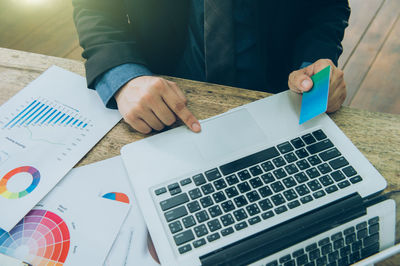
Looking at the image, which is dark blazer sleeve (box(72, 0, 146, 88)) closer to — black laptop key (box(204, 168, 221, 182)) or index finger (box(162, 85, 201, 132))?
index finger (box(162, 85, 201, 132))

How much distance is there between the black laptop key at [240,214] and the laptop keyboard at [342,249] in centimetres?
8

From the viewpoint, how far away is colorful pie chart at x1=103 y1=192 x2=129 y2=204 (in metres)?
0.53

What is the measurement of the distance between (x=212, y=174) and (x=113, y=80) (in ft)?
0.98

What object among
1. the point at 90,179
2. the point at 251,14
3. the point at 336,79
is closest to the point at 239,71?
the point at 251,14

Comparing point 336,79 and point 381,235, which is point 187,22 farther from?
point 381,235

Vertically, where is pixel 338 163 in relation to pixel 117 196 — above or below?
above

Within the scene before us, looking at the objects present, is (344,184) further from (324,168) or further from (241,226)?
(241,226)

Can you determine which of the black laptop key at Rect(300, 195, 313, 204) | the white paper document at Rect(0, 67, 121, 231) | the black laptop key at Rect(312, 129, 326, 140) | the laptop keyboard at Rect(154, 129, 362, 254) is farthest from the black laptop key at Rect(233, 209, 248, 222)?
the white paper document at Rect(0, 67, 121, 231)

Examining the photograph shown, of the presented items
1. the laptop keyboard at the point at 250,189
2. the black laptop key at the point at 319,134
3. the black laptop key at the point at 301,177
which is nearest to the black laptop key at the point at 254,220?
the laptop keyboard at the point at 250,189

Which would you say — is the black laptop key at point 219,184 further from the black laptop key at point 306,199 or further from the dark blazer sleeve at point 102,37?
the dark blazer sleeve at point 102,37

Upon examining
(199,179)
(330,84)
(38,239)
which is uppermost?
(330,84)

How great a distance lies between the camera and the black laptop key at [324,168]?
52 centimetres

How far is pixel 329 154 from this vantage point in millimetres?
542

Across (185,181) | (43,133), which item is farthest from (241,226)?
(43,133)
